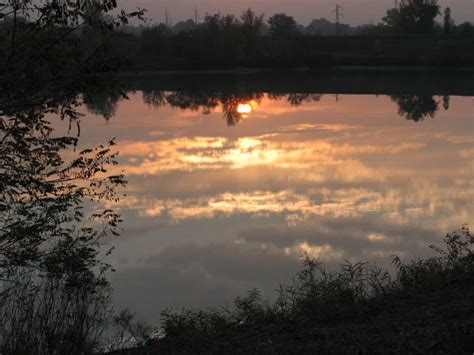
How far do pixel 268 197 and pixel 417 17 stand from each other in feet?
320

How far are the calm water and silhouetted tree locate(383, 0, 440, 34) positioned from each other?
75.0 meters

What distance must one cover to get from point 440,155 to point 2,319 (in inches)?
727

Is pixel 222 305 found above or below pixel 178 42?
below

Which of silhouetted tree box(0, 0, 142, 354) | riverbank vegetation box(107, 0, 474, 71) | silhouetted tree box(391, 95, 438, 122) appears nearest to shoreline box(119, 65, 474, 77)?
riverbank vegetation box(107, 0, 474, 71)

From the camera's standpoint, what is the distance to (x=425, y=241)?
12.0 m

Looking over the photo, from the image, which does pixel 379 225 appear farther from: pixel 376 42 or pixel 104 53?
pixel 376 42

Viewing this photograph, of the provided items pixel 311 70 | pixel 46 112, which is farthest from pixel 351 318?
pixel 311 70

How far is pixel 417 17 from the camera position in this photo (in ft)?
343

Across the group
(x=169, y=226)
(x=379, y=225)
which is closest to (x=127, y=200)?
(x=169, y=226)

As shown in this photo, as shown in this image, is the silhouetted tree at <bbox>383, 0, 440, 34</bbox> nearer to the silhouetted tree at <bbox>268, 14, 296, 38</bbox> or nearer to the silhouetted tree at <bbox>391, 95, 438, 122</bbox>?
the silhouetted tree at <bbox>268, 14, 296, 38</bbox>

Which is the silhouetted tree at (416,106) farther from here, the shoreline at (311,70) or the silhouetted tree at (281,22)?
the silhouetted tree at (281,22)

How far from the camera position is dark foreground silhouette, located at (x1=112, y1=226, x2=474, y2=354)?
548 centimetres

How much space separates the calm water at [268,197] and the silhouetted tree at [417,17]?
75.0 meters

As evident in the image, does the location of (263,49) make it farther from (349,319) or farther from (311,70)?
(349,319)
